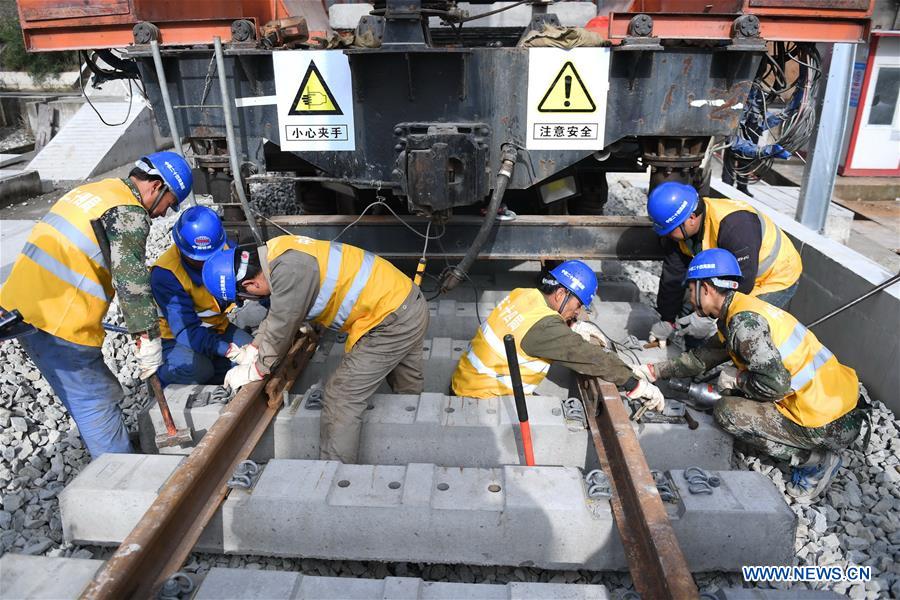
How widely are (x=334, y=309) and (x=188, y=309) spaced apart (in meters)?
1.06

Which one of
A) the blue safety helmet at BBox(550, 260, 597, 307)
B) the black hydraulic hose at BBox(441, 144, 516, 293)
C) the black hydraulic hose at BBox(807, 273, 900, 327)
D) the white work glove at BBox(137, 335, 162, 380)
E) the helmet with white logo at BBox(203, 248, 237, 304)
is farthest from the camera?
the black hydraulic hose at BBox(807, 273, 900, 327)

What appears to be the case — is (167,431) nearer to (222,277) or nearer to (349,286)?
(222,277)

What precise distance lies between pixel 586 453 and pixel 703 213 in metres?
1.73

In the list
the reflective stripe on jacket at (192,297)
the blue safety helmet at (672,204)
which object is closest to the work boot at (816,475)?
the blue safety helmet at (672,204)

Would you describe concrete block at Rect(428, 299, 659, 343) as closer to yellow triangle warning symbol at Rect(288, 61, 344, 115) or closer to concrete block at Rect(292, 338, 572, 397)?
concrete block at Rect(292, 338, 572, 397)

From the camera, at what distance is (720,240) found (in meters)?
3.85

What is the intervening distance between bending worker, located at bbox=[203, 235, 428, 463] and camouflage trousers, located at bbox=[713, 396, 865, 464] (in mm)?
1578

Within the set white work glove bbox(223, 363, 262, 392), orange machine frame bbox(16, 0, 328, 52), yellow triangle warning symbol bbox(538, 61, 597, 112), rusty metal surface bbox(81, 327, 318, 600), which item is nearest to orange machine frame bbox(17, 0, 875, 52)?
orange machine frame bbox(16, 0, 328, 52)

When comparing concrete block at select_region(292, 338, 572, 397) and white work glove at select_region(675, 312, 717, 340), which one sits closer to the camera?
concrete block at select_region(292, 338, 572, 397)

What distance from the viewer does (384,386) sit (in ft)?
13.1

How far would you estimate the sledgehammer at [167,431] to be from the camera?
10.3 ft

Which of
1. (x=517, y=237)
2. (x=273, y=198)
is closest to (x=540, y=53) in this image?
(x=517, y=237)

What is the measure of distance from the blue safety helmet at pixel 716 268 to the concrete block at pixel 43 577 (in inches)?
111

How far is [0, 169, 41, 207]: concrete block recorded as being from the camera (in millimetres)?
8758
